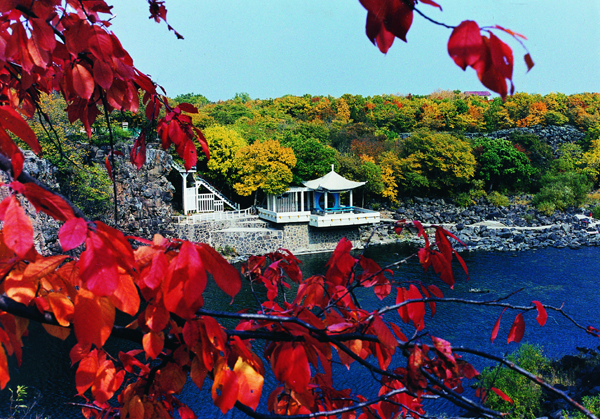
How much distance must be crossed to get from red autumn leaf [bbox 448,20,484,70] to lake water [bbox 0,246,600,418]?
2919 mm

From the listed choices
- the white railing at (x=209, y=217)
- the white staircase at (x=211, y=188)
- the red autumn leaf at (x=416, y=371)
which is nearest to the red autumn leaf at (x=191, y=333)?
the red autumn leaf at (x=416, y=371)

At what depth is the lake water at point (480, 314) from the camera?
5.16m

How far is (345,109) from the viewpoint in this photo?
2288 cm

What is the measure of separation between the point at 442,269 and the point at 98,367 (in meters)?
0.76

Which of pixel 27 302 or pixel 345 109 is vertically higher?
pixel 345 109

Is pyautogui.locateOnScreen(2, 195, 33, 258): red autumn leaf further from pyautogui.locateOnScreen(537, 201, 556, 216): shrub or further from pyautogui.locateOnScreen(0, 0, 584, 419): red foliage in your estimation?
pyautogui.locateOnScreen(537, 201, 556, 216): shrub

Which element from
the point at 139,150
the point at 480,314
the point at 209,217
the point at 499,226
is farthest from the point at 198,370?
the point at 499,226

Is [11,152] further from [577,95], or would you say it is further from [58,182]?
[577,95]

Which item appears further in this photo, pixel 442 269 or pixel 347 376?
pixel 347 376

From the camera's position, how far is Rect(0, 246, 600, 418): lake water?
516 cm

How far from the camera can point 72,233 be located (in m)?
0.43

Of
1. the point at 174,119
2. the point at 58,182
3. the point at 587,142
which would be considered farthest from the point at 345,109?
the point at 174,119

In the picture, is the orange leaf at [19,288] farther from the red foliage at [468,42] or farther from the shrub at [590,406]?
the shrub at [590,406]

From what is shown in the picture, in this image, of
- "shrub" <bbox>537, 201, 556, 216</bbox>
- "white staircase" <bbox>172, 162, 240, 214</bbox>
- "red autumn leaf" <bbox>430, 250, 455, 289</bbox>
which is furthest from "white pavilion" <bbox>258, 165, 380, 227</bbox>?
Result: "red autumn leaf" <bbox>430, 250, 455, 289</bbox>
